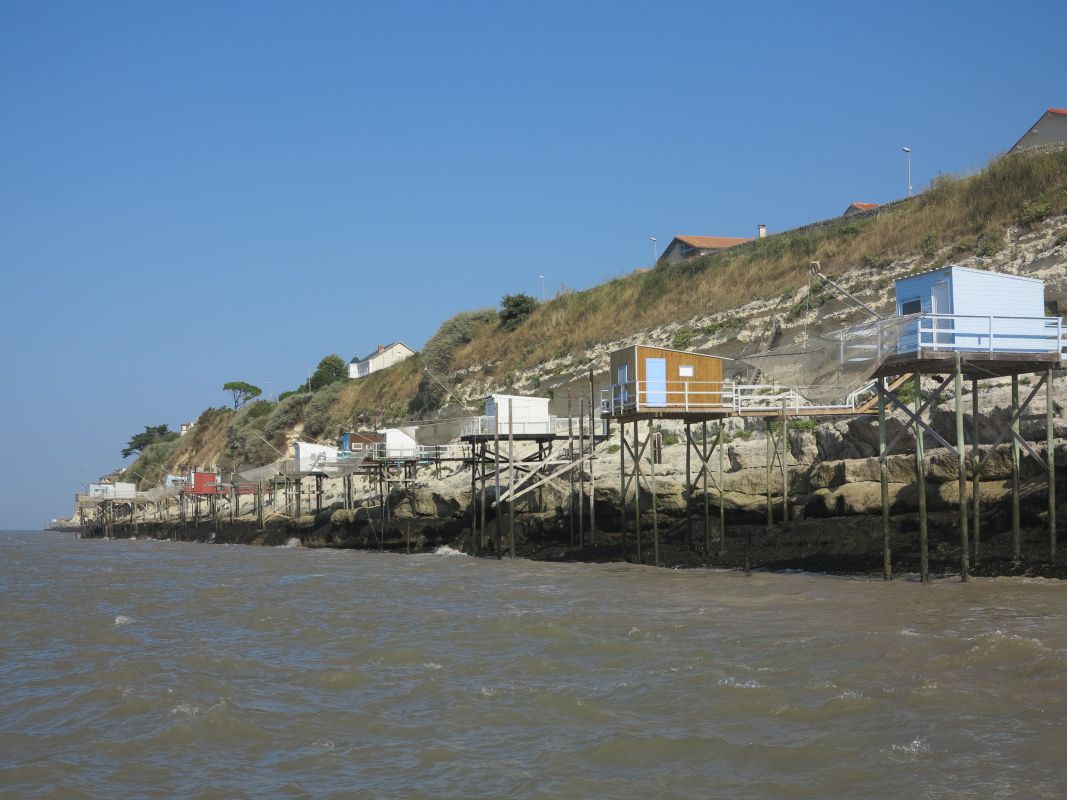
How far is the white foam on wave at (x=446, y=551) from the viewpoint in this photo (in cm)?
3750

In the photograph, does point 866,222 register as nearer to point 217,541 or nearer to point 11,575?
point 217,541

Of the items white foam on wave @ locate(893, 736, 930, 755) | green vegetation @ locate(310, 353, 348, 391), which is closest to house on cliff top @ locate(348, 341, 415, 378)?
green vegetation @ locate(310, 353, 348, 391)

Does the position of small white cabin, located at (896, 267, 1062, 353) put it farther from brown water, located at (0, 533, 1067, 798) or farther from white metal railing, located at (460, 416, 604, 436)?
white metal railing, located at (460, 416, 604, 436)

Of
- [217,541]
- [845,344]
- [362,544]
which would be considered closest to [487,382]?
[217,541]

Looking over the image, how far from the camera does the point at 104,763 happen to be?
10898 mm

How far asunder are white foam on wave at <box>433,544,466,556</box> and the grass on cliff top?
75.7ft

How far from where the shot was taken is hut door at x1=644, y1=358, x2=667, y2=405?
29562 mm

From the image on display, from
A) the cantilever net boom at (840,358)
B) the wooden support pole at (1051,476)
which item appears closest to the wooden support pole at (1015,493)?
the wooden support pole at (1051,476)

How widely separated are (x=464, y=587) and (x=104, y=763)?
557 inches

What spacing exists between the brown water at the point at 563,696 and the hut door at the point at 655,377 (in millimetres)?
8423

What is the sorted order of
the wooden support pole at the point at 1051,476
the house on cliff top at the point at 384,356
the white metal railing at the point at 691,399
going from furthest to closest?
1. the house on cliff top at the point at 384,356
2. the white metal railing at the point at 691,399
3. the wooden support pole at the point at 1051,476

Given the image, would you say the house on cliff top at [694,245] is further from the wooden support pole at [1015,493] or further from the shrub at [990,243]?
the wooden support pole at [1015,493]

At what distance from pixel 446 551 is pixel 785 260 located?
28612 millimetres

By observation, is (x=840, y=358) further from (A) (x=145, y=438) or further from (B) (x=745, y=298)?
(A) (x=145, y=438)
